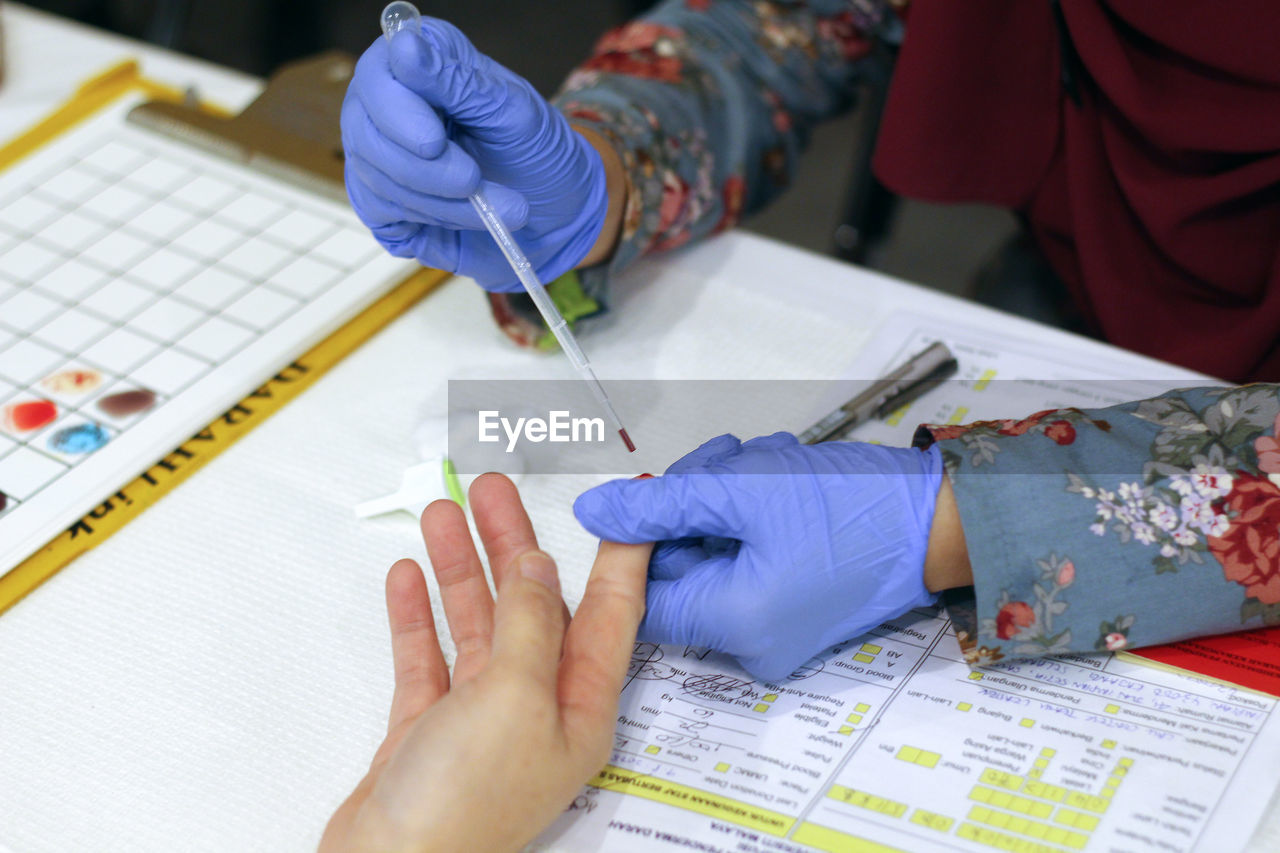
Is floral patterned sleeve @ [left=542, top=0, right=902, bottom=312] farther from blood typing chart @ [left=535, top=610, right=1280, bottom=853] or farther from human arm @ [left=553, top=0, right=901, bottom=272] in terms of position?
blood typing chart @ [left=535, top=610, right=1280, bottom=853]

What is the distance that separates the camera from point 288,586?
78 cm

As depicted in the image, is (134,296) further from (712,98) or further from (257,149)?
(712,98)

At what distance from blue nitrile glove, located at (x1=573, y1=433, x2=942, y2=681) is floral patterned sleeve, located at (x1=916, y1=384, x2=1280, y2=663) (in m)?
0.05

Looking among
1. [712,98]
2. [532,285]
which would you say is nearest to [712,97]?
[712,98]

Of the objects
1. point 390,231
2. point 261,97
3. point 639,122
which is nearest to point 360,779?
point 390,231

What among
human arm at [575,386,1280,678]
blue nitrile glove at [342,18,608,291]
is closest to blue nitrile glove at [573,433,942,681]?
human arm at [575,386,1280,678]

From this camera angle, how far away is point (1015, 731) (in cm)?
66

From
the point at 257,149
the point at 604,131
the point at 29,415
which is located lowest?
the point at 29,415

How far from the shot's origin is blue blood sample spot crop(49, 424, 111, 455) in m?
0.85

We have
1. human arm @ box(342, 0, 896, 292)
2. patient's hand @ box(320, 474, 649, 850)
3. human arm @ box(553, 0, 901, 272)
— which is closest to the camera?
patient's hand @ box(320, 474, 649, 850)

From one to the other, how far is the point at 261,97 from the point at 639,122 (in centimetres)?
43

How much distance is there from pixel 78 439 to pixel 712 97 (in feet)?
2.26

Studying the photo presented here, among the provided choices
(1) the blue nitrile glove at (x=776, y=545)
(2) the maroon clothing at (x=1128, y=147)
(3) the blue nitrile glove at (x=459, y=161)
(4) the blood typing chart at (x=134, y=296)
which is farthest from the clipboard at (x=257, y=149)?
(2) the maroon clothing at (x=1128, y=147)

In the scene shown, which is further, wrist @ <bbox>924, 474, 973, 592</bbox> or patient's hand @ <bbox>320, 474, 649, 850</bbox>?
wrist @ <bbox>924, 474, 973, 592</bbox>
